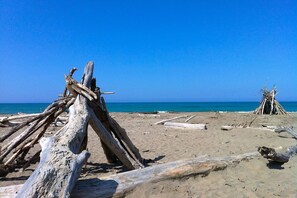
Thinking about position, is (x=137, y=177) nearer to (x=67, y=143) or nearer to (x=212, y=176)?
(x=67, y=143)

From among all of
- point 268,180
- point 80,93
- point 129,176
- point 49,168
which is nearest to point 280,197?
point 268,180

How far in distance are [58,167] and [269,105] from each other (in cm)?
2063

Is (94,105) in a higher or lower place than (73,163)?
higher

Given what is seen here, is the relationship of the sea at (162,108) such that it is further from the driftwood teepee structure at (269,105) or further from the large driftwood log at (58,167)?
the large driftwood log at (58,167)

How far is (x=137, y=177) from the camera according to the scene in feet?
11.8

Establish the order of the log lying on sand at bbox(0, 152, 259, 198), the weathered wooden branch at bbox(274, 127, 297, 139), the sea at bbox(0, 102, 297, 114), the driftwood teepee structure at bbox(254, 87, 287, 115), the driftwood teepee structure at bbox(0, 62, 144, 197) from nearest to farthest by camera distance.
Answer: the driftwood teepee structure at bbox(0, 62, 144, 197)
the log lying on sand at bbox(0, 152, 259, 198)
the weathered wooden branch at bbox(274, 127, 297, 139)
the driftwood teepee structure at bbox(254, 87, 287, 115)
the sea at bbox(0, 102, 297, 114)

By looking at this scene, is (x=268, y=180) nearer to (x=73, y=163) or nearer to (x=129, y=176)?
(x=129, y=176)

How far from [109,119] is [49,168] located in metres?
2.59

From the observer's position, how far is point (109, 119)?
5.14 m

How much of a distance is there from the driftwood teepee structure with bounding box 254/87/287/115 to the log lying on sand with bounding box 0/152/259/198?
1641cm

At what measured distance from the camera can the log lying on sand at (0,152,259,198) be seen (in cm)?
301

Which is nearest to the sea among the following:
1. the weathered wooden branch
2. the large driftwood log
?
the weathered wooden branch

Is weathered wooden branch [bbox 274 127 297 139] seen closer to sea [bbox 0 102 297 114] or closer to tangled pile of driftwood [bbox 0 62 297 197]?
tangled pile of driftwood [bbox 0 62 297 197]

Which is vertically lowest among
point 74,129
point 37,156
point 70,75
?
point 37,156
